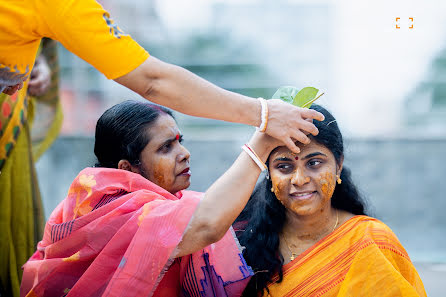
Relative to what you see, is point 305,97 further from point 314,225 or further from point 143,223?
point 143,223

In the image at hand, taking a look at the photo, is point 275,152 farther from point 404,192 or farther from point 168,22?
point 168,22

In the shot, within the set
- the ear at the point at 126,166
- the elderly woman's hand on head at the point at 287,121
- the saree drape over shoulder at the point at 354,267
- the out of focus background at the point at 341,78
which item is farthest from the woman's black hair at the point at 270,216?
the out of focus background at the point at 341,78

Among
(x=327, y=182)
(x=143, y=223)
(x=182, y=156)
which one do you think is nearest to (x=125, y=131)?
(x=182, y=156)

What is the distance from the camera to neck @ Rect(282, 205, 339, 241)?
97.3 inches

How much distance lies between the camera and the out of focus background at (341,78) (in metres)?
5.66

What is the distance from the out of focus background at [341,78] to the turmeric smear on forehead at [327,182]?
9.96ft

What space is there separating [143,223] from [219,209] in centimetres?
31

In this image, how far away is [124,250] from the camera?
2059 mm

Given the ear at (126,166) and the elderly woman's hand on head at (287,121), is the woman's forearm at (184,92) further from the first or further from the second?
the ear at (126,166)

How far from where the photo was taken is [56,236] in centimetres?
222

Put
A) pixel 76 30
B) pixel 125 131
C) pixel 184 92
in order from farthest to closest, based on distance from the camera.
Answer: pixel 125 131 < pixel 184 92 < pixel 76 30

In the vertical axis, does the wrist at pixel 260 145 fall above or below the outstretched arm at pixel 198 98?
below

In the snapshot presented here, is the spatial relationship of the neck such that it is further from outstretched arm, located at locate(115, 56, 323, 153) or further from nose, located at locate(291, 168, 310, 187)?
outstretched arm, located at locate(115, 56, 323, 153)

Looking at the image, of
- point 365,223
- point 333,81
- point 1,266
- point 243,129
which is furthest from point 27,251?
point 333,81
